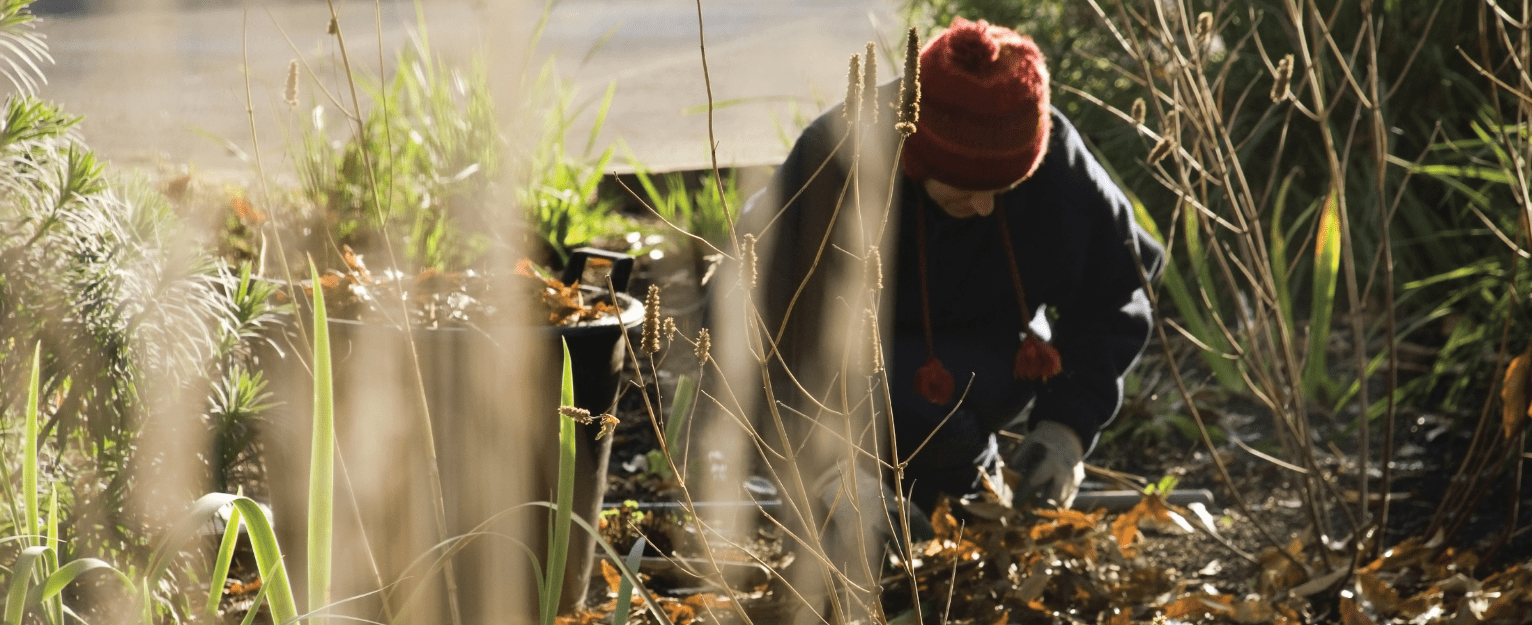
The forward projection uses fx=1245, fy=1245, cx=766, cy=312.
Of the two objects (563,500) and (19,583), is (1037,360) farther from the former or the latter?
(19,583)

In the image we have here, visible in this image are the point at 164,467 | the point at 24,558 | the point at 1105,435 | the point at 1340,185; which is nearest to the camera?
the point at 24,558

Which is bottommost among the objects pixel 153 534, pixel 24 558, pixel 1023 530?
pixel 1023 530

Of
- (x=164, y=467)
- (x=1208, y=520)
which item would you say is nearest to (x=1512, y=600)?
(x=1208, y=520)

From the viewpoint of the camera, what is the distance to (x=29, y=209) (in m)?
1.38

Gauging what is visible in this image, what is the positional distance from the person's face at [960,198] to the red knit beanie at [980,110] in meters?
0.06

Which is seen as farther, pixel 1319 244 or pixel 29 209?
pixel 1319 244

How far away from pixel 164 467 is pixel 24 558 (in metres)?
0.48

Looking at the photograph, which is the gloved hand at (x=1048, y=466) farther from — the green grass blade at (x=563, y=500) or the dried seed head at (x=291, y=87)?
the dried seed head at (x=291, y=87)

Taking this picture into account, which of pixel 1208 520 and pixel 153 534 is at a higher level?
pixel 153 534

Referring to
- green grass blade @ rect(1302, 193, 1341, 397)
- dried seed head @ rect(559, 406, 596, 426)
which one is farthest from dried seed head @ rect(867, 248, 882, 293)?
green grass blade @ rect(1302, 193, 1341, 397)

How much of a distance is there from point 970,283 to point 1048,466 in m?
0.35

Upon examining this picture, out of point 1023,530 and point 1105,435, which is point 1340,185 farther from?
point 1105,435

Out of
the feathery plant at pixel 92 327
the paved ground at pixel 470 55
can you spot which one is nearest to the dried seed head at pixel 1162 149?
the feathery plant at pixel 92 327

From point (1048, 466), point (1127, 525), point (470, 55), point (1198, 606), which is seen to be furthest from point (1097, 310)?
point (470, 55)
